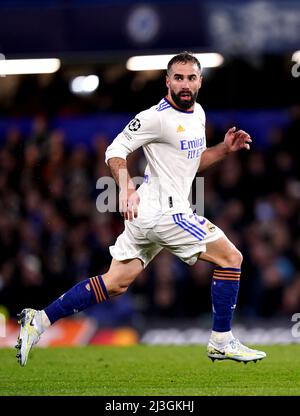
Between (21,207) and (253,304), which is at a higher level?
(21,207)

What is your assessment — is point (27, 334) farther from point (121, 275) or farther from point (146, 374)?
point (146, 374)

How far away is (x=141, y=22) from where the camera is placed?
546 inches

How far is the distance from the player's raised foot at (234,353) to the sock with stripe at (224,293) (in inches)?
4.6

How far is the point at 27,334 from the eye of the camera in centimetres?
750

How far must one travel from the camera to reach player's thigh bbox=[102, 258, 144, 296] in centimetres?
755

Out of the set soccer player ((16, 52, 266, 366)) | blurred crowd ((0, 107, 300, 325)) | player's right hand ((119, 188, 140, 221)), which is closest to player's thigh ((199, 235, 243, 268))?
soccer player ((16, 52, 266, 366))

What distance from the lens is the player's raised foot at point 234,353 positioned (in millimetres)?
7504

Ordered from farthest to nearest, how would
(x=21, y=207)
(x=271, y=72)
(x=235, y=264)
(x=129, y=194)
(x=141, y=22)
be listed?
(x=271, y=72), (x=21, y=207), (x=141, y=22), (x=235, y=264), (x=129, y=194)

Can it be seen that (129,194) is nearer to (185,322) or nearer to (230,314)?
(230,314)

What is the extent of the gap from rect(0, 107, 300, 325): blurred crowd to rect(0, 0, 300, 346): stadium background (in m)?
0.02

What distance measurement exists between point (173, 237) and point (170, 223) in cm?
11

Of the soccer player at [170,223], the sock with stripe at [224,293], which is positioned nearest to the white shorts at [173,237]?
the soccer player at [170,223]
